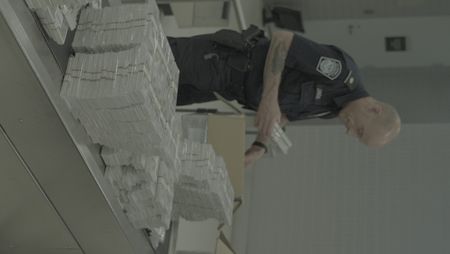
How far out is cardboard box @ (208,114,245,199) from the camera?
2.34 meters

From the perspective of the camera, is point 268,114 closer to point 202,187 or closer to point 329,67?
point 329,67

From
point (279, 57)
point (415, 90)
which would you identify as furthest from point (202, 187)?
point (415, 90)

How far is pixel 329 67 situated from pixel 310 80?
0.35ft

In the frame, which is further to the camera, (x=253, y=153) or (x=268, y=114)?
(x=253, y=153)

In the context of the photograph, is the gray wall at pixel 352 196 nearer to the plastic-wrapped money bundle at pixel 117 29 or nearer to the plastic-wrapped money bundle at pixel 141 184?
the plastic-wrapped money bundle at pixel 141 184

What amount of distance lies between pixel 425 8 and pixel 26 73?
386 centimetres

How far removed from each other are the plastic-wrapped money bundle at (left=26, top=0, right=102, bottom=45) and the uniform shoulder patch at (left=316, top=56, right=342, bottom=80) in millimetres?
1067

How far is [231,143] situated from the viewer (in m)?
2.43

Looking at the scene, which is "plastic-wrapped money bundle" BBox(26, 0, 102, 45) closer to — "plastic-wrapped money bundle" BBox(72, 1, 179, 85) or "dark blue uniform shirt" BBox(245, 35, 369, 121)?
"plastic-wrapped money bundle" BBox(72, 1, 179, 85)

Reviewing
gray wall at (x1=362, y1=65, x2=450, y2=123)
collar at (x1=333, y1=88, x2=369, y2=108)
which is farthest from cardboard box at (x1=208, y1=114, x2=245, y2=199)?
gray wall at (x1=362, y1=65, x2=450, y2=123)

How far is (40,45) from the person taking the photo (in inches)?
40.7

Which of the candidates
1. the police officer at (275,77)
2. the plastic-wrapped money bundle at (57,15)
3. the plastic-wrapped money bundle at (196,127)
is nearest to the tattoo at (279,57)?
the police officer at (275,77)

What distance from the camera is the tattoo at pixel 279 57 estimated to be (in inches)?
78.7

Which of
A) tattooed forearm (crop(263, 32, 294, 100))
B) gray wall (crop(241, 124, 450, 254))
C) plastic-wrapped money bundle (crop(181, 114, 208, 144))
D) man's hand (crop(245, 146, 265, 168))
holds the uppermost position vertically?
tattooed forearm (crop(263, 32, 294, 100))
